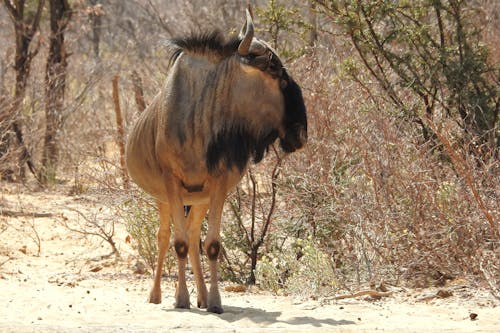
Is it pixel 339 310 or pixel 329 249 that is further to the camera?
pixel 329 249

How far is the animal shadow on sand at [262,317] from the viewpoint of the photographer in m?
6.22

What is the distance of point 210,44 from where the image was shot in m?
6.97

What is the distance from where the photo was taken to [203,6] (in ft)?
61.2

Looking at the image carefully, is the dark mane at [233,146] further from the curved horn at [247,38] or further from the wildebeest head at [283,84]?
the curved horn at [247,38]

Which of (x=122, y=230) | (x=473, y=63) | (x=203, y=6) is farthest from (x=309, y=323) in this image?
(x=203, y=6)

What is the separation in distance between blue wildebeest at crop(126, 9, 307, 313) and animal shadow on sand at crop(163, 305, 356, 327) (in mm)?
113

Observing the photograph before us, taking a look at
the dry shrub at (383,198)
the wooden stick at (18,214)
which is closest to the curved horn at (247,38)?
the dry shrub at (383,198)

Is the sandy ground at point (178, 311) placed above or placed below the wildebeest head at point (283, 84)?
below

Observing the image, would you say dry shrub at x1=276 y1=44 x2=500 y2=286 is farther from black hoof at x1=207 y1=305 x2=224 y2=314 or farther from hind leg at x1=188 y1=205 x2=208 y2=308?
black hoof at x1=207 y1=305 x2=224 y2=314

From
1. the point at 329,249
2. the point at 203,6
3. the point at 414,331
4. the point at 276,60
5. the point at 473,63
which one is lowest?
the point at 414,331

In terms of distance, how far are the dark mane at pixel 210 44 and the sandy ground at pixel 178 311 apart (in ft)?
6.26

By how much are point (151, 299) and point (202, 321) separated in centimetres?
130

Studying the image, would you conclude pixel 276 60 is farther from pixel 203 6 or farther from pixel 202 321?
pixel 203 6

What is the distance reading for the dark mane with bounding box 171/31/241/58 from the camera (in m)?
6.91
